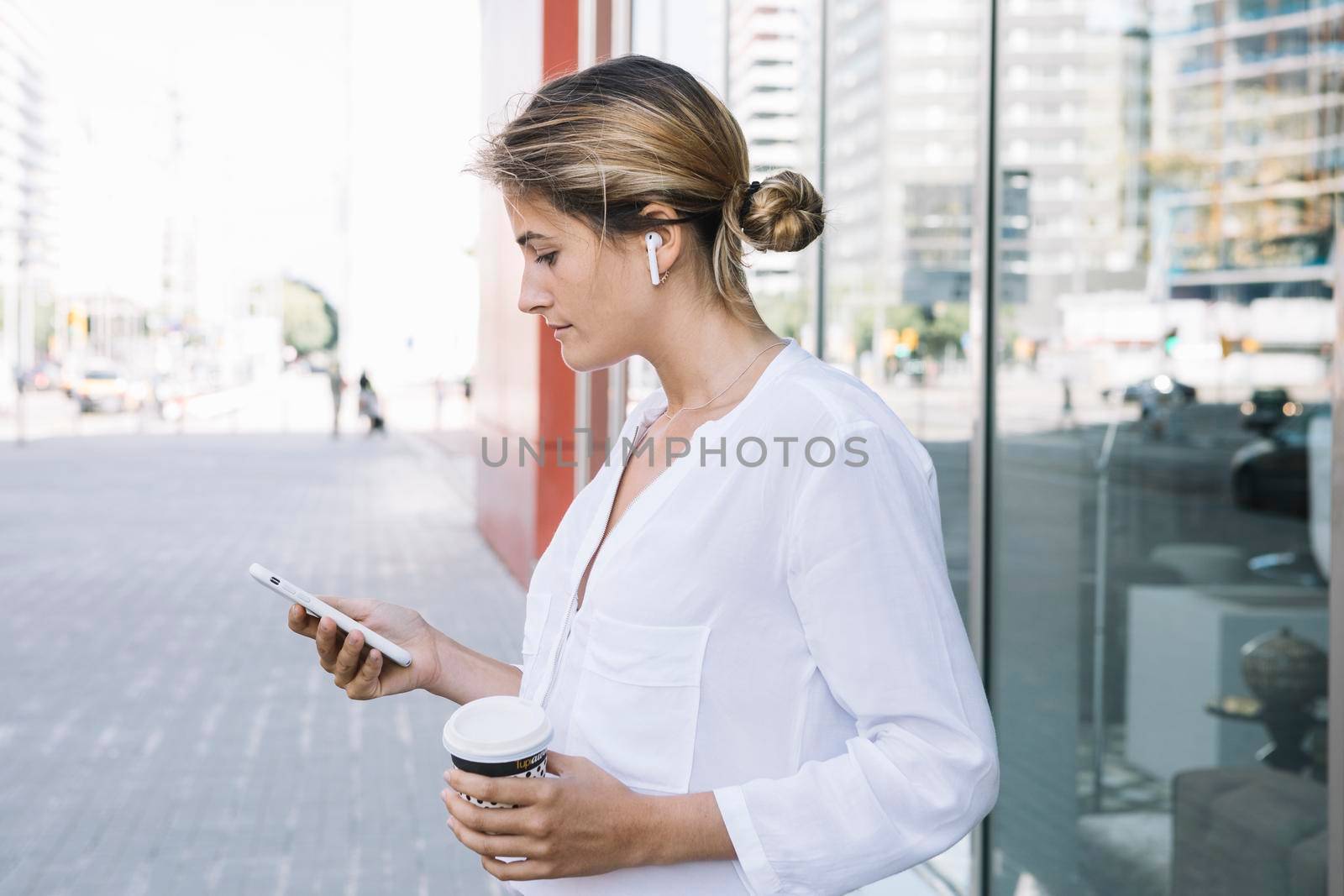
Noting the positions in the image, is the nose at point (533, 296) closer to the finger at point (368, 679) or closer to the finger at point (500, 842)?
the finger at point (368, 679)

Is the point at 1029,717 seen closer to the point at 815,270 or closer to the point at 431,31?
the point at 815,270

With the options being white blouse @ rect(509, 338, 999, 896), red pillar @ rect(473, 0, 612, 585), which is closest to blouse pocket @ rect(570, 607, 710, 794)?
white blouse @ rect(509, 338, 999, 896)

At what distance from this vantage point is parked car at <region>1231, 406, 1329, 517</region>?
1234 cm

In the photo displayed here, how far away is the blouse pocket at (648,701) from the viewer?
1234 millimetres

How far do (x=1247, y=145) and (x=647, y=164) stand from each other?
97.1ft

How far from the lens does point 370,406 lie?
1025 inches

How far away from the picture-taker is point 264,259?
178 feet

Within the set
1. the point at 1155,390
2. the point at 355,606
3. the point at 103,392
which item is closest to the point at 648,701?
the point at 355,606

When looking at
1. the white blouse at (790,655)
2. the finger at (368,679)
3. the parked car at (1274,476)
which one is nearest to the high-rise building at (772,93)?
the finger at (368,679)

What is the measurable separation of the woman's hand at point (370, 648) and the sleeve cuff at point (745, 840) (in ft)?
1.60

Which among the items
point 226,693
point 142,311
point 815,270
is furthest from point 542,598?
point 142,311

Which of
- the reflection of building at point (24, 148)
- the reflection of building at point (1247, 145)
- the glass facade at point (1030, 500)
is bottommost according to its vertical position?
the glass facade at point (1030, 500)

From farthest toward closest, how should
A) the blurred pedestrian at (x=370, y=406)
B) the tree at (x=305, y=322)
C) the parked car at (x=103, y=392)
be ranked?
the tree at (x=305, y=322), the parked car at (x=103, y=392), the blurred pedestrian at (x=370, y=406)

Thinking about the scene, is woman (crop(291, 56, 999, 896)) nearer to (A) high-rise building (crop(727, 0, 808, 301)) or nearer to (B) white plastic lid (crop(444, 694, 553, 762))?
(B) white plastic lid (crop(444, 694, 553, 762))
